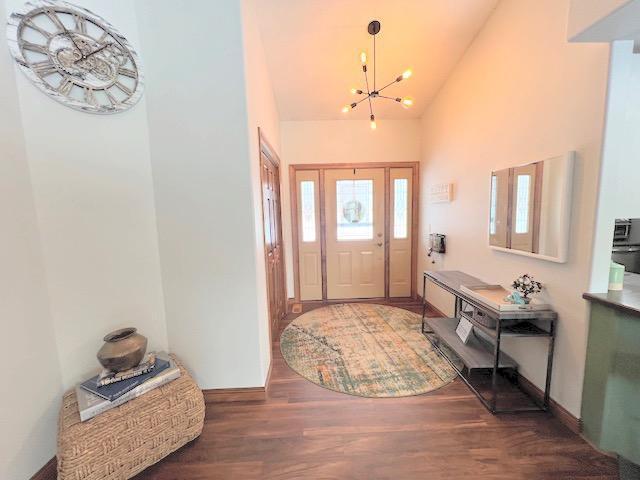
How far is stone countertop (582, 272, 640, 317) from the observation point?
4.25 feet

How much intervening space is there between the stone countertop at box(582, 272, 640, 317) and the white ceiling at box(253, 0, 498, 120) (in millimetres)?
2310

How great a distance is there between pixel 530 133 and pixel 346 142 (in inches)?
89.6

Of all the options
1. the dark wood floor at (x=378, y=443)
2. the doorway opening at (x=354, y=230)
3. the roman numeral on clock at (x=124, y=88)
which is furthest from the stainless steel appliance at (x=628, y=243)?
the roman numeral on clock at (x=124, y=88)

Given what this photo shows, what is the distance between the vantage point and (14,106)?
134cm

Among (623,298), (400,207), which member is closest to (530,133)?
(623,298)

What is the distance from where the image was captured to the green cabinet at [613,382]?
1325 mm

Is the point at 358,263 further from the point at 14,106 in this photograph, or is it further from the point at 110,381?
the point at 14,106

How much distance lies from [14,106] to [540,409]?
3.51m

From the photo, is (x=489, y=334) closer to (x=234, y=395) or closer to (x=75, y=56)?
(x=234, y=395)

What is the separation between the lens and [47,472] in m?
1.39

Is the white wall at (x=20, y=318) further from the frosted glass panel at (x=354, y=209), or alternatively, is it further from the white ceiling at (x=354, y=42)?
the frosted glass panel at (x=354, y=209)

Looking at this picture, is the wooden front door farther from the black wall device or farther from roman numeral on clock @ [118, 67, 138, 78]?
the black wall device

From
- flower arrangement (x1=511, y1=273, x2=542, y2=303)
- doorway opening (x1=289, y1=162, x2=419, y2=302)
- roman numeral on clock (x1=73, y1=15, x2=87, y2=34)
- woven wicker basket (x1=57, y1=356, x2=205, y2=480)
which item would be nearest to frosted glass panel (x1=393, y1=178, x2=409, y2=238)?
doorway opening (x1=289, y1=162, x2=419, y2=302)

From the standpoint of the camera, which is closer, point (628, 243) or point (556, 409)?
point (556, 409)
